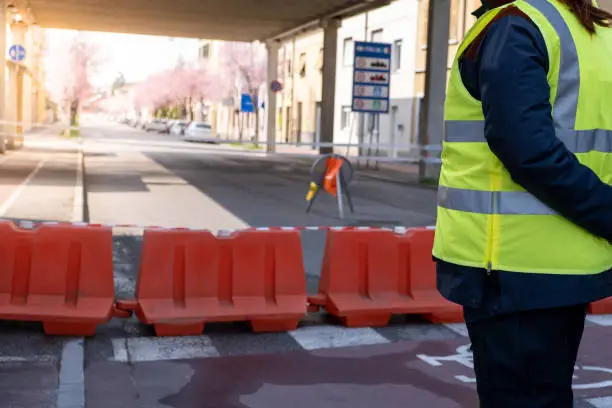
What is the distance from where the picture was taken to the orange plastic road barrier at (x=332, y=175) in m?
14.0

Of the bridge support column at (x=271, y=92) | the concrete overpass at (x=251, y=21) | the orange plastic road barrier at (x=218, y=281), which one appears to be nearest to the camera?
the orange plastic road barrier at (x=218, y=281)

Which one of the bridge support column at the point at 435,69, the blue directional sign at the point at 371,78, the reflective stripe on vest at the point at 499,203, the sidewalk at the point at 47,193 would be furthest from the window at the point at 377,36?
the reflective stripe on vest at the point at 499,203

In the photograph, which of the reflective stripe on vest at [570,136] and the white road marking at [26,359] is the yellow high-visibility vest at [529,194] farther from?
the white road marking at [26,359]

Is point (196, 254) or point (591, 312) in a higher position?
point (196, 254)

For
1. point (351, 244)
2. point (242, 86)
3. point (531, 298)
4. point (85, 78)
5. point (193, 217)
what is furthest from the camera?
point (85, 78)

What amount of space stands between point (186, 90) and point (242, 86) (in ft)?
83.3

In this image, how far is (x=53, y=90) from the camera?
77500 mm

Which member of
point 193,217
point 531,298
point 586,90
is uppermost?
point 586,90

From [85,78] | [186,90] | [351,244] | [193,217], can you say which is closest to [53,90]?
[85,78]

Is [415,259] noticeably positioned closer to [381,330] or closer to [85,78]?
[381,330]

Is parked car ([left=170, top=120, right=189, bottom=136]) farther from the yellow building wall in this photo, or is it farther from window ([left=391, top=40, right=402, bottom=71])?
window ([left=391, top=40, right=402, bottom=71])

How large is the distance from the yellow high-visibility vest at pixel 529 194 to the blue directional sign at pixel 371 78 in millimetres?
21591

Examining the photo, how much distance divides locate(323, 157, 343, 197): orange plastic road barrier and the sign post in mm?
9688

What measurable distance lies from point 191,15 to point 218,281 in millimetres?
26254
